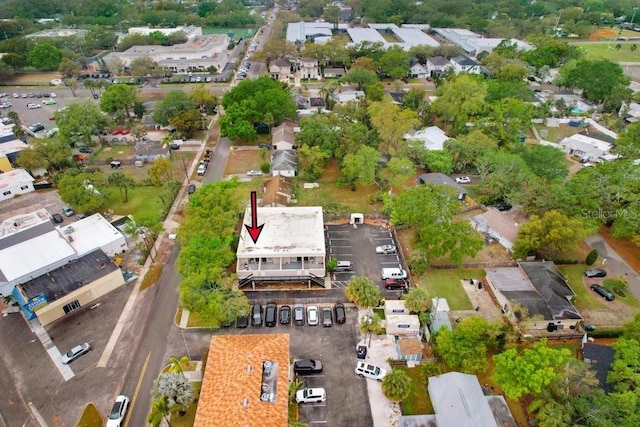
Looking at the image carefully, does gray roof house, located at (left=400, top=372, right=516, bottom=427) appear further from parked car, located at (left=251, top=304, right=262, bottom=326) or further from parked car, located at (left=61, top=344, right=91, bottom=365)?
parked car, located at (left=61, top=344, right=91, bottom=365)

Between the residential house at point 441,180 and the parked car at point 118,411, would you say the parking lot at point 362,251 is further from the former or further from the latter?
the parked car at point 118,411

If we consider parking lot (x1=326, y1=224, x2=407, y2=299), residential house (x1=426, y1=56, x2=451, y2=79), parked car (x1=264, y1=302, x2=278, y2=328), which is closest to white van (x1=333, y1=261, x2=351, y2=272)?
parking lot (x1=326, y1=224, x2=407, y2=299)

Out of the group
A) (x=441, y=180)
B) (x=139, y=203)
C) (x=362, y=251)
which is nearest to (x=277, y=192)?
(x=362, y=251)

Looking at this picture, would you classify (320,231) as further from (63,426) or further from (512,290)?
(63,426)

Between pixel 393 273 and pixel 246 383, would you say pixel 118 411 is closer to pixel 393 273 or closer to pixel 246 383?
pixel 246 383

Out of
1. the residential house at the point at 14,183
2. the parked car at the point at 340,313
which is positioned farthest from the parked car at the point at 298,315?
the residential house at the point at 14,183

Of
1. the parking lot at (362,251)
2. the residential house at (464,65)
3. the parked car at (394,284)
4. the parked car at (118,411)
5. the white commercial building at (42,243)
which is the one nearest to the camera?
the parked car at (118,411)
